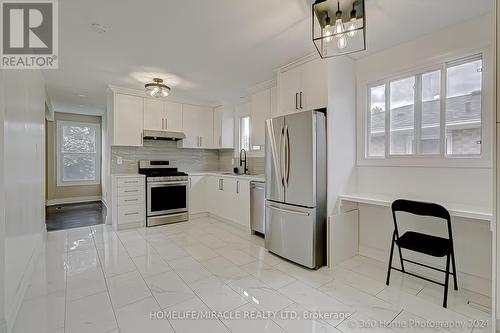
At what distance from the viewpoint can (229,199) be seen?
445cm

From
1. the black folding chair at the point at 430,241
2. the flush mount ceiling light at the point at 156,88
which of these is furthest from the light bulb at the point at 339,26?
the flush mount ceiling light at the point at 156,88

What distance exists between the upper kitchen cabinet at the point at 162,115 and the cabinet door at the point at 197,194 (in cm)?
112

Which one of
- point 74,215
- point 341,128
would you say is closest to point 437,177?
point 341,128

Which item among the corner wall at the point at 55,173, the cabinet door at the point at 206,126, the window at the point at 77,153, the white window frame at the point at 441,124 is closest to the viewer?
the white window frame at the point at 441,124

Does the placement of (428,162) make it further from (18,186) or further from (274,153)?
(18,186)

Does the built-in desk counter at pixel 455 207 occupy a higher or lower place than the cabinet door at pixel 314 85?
lower

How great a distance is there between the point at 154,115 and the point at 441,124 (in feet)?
14.6

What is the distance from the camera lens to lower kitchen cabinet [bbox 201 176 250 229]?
13.4ft

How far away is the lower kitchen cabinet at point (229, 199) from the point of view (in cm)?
408

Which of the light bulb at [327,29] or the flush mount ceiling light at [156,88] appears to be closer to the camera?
the light bulb at [327,29]

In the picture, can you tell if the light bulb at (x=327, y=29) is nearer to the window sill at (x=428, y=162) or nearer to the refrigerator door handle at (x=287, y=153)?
the refrigerator door handle at (x=287, y=153)

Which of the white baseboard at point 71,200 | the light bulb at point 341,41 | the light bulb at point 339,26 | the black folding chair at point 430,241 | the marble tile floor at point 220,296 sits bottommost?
the marble tile floor at point 220,296

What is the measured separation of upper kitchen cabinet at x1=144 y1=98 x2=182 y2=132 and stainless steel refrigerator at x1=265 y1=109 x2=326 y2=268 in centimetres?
263

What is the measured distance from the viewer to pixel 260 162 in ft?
15.6
